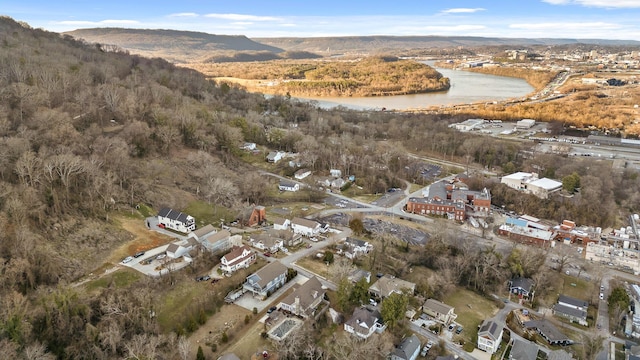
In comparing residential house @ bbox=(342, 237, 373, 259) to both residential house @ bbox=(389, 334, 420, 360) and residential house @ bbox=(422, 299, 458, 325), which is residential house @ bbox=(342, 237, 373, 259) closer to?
residential house @ bbox=(422, 299, 458, 325)

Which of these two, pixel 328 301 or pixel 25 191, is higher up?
pixel 25 191

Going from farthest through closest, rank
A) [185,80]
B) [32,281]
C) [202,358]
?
[185,80] < [32,281] < [202,358]

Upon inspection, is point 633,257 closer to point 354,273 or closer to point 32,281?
point 354,273

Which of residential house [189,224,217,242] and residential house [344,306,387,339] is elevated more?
residential house [189,224,217,242]

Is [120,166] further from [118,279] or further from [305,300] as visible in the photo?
[305,300]

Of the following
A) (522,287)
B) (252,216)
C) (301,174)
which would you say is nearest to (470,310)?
(522,287)

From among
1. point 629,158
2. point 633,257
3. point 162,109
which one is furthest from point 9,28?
point 629,158

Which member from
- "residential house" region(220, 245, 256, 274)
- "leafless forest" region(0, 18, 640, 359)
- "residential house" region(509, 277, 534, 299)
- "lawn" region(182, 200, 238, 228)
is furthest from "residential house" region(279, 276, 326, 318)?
"residential house" region(509, 277, 534, 299)
